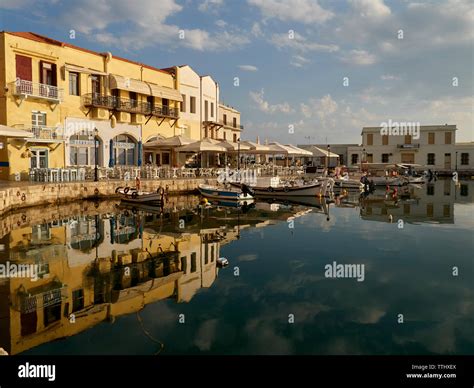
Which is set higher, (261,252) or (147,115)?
(147,115)

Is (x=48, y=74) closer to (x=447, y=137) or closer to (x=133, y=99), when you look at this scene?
(x=133, y=99)

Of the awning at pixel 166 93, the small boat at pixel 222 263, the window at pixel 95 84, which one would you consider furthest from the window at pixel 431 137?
the small boat at pixel 222 263

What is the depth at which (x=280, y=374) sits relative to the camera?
18.2ft

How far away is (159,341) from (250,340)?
151 cm

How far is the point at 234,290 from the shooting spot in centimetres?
916

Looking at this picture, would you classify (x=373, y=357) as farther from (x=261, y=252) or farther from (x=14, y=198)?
(x=14, y=198)

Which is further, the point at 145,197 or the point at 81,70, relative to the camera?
the point at 81,70

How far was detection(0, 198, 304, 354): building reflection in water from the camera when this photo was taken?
760 centimetres

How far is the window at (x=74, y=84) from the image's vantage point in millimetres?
27578

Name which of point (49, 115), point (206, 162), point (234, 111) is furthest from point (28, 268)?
point (234, 111)
